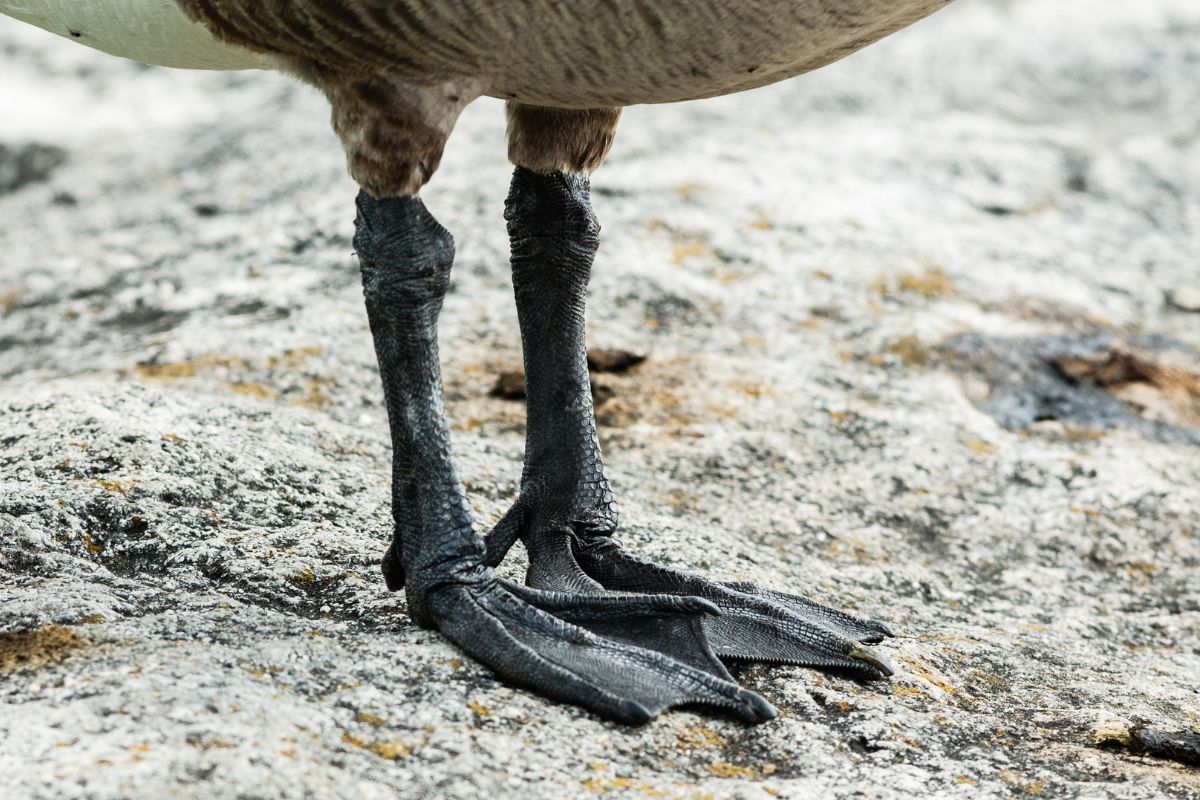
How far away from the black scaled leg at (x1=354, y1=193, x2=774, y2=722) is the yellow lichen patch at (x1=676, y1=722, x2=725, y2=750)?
0.15 meters

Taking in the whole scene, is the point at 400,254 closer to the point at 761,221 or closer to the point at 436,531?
the point at 436,531

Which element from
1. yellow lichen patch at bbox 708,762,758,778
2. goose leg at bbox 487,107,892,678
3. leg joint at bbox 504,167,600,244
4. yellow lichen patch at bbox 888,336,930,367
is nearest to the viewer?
yellow lichen patch at bbox 708,762,758,778

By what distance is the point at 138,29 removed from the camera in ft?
9.84

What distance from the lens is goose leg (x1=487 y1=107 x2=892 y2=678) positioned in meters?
3.41

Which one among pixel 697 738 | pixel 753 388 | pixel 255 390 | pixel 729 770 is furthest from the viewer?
pixel 753 388

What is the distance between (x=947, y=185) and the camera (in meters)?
6.40

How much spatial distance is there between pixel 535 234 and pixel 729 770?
156 cm

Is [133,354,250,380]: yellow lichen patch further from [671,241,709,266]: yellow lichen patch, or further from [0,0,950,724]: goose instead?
[671,241,709,266]: yellow lichen patch

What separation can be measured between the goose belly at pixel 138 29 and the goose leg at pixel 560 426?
2.65 ft

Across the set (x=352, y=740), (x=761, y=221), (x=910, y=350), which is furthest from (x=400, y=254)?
(x=761, y=221)

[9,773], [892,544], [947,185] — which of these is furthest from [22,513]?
[947,185]

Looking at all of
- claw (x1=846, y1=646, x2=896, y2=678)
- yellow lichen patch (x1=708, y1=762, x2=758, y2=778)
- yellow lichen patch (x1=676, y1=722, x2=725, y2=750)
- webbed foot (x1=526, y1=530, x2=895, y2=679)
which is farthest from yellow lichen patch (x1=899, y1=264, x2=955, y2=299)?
yellow lichen patch (x1=708, y1=762, x2=758, y2=778)

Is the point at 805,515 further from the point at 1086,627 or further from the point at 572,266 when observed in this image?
the point at 572,266

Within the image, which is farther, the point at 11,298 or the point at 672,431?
the point at 11,298
